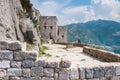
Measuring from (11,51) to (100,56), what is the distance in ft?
32.9

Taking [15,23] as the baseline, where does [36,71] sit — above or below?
below

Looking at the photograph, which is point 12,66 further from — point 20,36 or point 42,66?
point 20,36

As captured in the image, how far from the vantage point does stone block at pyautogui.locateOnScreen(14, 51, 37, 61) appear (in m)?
9.25

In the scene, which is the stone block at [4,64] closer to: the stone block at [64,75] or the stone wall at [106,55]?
the stone block at [64,75]

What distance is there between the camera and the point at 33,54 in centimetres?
929

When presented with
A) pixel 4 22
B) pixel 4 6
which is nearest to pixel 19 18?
pixel 4 6

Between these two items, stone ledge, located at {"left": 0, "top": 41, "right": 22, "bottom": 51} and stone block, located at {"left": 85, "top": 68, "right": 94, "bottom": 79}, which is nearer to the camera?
stone ledge, located at {"left": 0, "top": 41, "right": 22, "bottom": 51}

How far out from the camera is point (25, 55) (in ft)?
30.4

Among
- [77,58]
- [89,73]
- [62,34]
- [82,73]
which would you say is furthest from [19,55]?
[62,34]

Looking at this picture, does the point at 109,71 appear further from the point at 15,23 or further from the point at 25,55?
the point at 15,23

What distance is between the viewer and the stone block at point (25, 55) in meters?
9.25

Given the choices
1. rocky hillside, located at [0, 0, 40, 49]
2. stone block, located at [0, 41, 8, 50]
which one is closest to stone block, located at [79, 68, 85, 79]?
stone block, located at [0, 41, 8, 50]

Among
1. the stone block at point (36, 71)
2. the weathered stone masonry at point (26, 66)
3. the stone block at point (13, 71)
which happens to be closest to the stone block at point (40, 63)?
the weathered stone masonry at point (26, 66)

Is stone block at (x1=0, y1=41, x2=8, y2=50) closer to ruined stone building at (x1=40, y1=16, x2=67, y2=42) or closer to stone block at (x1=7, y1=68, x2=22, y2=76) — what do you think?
stone block at (x1=7, y1=68, x2=22, y2=76)
